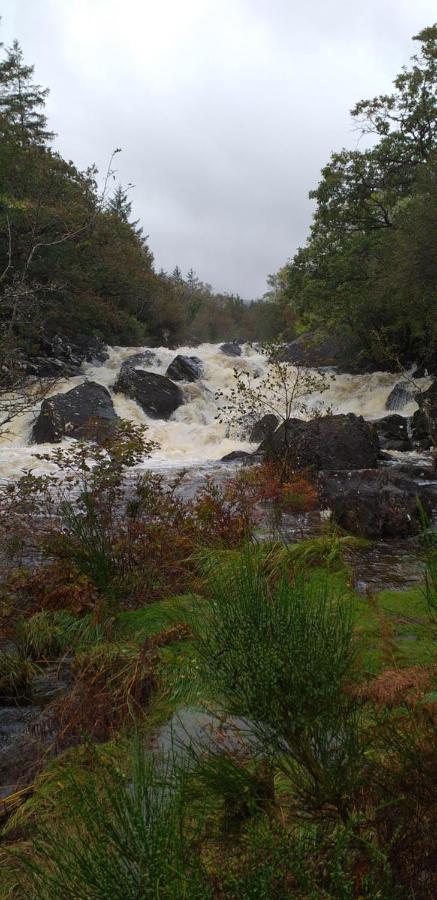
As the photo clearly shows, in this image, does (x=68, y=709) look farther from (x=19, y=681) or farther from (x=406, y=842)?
(x=406, y=842)

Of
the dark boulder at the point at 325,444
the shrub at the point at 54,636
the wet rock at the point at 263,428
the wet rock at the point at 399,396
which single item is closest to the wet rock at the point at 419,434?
the wet rock at the point at 399,396

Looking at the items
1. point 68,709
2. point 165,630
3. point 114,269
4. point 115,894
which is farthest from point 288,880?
point 114,269

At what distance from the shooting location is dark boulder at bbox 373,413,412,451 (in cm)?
1838

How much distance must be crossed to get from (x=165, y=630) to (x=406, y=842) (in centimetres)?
313

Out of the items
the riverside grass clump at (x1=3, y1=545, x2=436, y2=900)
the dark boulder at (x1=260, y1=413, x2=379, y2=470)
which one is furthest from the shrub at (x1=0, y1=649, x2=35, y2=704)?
the dark boulder at (x1=260, y1=413, x2=379, y2=470)

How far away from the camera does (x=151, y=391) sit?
23266mm

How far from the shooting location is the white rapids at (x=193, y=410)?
17.3m

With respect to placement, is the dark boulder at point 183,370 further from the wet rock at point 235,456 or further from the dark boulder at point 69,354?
the wet rock at point 235,456

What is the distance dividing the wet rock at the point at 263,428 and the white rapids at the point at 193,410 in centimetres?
35

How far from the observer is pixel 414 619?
4.56 m

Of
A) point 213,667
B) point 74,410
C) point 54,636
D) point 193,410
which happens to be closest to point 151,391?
point 193,410

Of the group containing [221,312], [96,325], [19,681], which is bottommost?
[19,681]

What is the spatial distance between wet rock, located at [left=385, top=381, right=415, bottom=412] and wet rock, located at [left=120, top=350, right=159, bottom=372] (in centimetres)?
1160

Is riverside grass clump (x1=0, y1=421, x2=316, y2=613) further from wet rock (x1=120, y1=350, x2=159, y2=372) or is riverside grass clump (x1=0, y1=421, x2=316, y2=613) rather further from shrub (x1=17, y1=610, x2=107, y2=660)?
wet rock (x1=120, y1=350, x2=159, y2=372)
